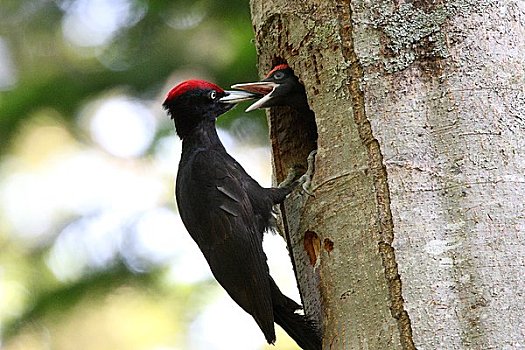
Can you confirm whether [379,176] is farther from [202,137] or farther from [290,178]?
[202,137]

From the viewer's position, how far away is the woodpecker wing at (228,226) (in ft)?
8.99

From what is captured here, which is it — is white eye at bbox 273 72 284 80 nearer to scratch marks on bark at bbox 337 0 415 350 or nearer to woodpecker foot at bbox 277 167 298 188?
woodpecker foot at bbox 277 167 298 188

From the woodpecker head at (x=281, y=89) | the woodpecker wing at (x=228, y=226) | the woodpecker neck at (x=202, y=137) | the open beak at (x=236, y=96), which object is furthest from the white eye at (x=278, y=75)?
the woodpecker neck at (x=202, y=137)

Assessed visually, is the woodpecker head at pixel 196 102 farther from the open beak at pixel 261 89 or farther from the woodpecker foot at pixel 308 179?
the woodpecker foot at pixel 308 179

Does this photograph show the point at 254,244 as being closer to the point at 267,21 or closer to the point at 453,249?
the point at 267,21

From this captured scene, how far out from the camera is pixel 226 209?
295 centimetres

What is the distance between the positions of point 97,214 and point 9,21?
1624 millimetres

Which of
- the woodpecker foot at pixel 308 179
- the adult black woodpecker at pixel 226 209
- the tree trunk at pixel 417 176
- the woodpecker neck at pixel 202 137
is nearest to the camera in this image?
the tree trunk at pixel 417 176

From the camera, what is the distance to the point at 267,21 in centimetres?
282

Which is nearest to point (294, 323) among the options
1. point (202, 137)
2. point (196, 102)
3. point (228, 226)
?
point (228, 226)

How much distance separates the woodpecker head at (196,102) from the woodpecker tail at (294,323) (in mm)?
824

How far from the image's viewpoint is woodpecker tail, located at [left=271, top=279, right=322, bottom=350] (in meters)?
2.53

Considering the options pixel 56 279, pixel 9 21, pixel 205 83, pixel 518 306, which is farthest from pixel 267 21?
pixel 9 21

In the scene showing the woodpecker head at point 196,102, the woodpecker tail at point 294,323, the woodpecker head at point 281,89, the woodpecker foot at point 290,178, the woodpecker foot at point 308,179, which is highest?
the woodpecker head at point 196,102
